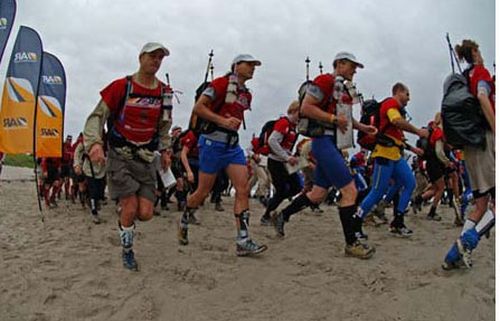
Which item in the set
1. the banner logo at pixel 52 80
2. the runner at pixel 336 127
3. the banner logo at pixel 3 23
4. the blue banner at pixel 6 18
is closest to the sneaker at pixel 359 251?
the runner at pixel 336 127

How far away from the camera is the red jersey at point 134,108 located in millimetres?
4941

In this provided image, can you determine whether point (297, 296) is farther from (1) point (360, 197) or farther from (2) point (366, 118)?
(1) point (360, 197)

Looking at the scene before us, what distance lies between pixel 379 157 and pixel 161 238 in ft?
9.77

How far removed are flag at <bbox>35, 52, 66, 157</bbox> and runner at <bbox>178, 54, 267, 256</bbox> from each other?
218 inches

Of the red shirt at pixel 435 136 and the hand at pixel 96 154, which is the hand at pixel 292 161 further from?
the hand at pixel 96 154

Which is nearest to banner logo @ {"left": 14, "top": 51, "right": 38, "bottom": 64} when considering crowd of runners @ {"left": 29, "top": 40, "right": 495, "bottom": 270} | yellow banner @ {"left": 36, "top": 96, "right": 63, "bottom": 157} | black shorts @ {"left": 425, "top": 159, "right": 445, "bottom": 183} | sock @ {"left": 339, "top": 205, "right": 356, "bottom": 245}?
yellow banner @ {"left": 36, "top": 96, "right": 63, "bottom": 157}

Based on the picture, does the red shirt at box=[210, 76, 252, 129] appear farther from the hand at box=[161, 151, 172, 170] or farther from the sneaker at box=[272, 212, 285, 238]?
the sneaker at box=[272, 212, 285, 238]

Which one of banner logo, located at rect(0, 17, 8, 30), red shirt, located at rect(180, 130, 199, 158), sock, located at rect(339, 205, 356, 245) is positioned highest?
banner logo, located at rect(0, 17, 8, 30)

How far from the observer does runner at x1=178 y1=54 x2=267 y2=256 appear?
213 inches

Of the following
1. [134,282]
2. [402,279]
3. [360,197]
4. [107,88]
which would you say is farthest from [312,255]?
[360,197]

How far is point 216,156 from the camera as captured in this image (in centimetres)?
560

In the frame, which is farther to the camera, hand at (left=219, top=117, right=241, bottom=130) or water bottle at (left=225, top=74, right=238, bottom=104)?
water bottle at (left=225, top=74, right=238, bottom=104)

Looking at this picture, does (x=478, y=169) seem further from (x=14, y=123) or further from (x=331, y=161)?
(x=14, y=123)

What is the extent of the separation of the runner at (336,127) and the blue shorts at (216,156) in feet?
2.79
